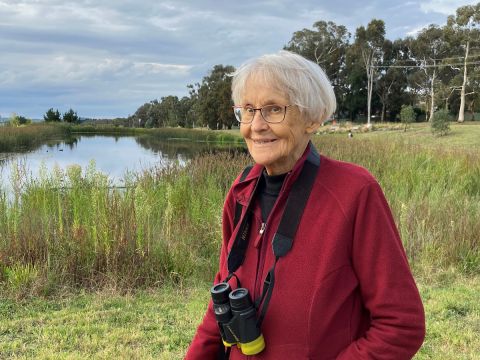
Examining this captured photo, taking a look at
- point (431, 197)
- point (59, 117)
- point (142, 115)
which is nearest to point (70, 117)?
point (59, 117)

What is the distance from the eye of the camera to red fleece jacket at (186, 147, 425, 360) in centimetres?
122

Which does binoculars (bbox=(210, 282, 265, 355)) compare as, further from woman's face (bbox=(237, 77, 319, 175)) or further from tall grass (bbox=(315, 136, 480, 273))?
tall grass (bbox=(315, 136, 480, 273))

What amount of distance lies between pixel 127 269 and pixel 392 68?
48762 millimetres

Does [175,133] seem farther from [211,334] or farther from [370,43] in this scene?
[211,334]

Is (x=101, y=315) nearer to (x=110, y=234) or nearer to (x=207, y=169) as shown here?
(x=110, y=234)

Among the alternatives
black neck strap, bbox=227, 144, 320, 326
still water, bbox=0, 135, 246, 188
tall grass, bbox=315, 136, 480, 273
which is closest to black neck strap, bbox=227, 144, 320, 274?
black neck strap, bbox=227, 144, 320, 326

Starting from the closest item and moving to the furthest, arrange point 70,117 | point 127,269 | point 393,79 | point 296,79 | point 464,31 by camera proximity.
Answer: point 296,79, point 127,269, point 464,31, point 393,79, point 70,117

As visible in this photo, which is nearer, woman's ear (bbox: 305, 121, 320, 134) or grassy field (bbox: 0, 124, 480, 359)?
woman's ear (bbox: 305, 121, 320, 134)

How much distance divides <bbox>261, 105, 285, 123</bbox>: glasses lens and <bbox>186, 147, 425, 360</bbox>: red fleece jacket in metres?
0.14

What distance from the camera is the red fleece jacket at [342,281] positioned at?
1.22m

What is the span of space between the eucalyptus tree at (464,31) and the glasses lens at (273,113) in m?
40.3

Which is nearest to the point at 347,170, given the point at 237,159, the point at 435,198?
the point at 435,198

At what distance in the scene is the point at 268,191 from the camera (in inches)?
56.2

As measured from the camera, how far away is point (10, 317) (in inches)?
144
